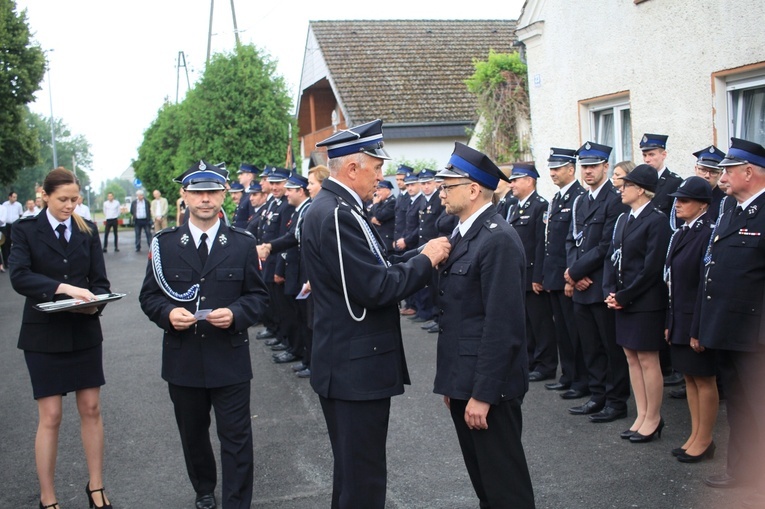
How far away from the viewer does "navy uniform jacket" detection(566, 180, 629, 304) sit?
23.8ft

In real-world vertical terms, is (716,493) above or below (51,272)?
below

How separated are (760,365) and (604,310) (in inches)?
81.0

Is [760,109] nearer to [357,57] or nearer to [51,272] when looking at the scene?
[51,272]

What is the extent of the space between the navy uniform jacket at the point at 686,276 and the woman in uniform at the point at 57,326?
412cm

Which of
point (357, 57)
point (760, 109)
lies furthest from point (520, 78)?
point (357, 57)

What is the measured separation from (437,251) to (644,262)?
9.52ft

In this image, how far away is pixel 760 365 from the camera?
5.25 metres

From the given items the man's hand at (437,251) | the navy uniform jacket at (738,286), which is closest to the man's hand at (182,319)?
the man's hand at (437,251)

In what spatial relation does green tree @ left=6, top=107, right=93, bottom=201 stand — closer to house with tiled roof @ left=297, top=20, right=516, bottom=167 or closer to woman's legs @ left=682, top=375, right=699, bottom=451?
house with tiled roof @ left=297, top=20, right=516, bottom=167

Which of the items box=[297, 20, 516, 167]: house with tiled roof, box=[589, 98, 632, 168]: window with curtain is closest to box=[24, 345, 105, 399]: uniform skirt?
box=[589, 98, 632, 168]: window with curtain

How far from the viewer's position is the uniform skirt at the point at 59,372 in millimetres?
5348

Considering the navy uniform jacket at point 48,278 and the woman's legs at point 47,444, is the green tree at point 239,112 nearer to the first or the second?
the navy uniform jacket at point 48,278

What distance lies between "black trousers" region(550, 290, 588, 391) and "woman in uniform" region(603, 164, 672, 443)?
1.29m

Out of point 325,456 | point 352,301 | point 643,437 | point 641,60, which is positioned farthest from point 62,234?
point 641,60
